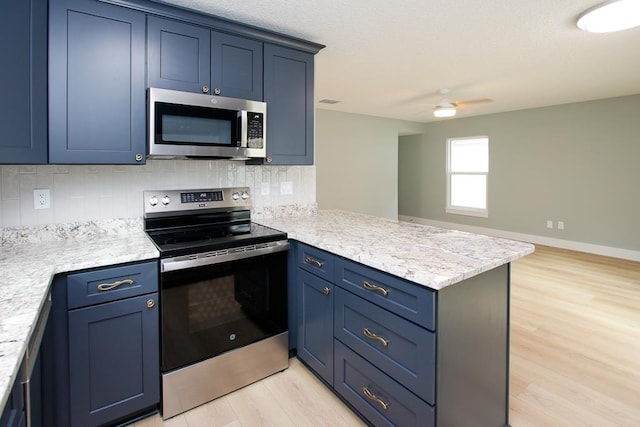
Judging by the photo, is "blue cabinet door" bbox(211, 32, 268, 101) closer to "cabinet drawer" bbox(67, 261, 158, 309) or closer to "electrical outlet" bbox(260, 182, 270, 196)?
"electrical outlet" bbox(260, 182, 270, 196)

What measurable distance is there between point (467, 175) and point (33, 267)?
7.13m

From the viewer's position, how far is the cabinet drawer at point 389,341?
4.52ft

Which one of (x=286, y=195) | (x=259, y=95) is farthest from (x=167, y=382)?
(x=259, y=95)

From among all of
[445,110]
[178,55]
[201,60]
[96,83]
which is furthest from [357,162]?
[96,83]

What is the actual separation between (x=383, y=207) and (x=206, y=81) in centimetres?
533

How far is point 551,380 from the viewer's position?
222 cm

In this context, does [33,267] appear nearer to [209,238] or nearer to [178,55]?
[209,238]

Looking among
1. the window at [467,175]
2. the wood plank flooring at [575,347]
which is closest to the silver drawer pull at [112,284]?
the wood plank flooring at [575,347]

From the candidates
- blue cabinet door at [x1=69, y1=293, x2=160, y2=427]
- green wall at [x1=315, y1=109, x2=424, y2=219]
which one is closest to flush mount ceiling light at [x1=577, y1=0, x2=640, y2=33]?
blue cabinet door at [x1=69, y1=293, x2=160, y2=427]

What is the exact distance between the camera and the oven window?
78.7 inches

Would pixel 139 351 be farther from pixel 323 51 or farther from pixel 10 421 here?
pixel 323 51

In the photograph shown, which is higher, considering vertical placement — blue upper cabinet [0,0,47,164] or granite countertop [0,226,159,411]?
blue upper cabinet [0,0,47,164]

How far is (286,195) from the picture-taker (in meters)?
2.96

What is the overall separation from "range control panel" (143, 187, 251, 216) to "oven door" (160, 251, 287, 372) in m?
0.65
